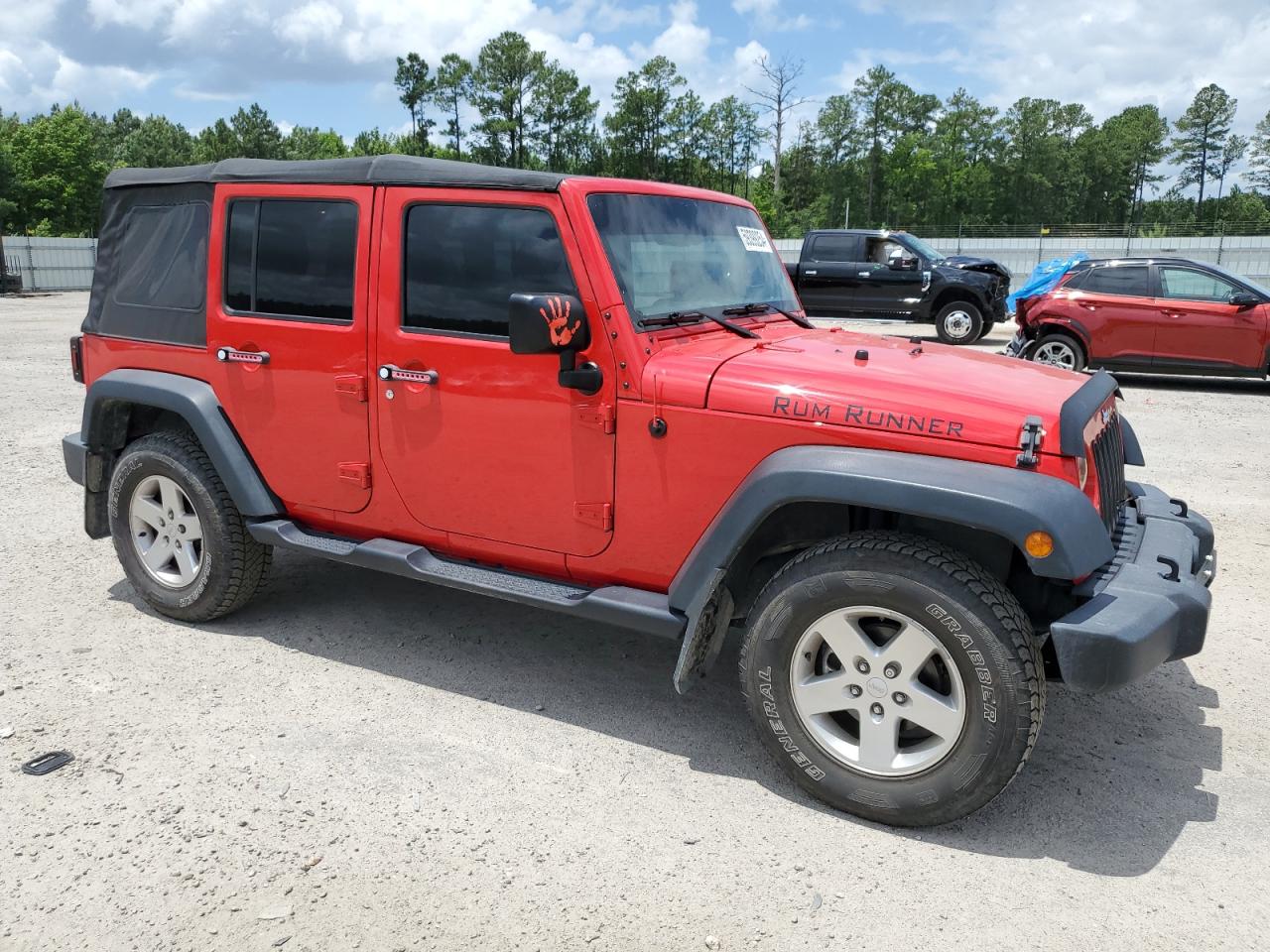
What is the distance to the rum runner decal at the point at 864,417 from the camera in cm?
305

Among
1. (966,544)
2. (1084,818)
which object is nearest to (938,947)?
(1084,818)

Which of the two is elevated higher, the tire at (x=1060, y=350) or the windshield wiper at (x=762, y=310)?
the windshield wiper at (x=762, y=310)

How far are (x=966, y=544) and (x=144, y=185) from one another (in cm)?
390

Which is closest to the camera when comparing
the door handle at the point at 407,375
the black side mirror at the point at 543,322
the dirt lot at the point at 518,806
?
the dirt lot at the point at 518,806

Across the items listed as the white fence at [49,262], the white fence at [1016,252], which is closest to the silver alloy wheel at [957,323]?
the white fence at [1016,252]

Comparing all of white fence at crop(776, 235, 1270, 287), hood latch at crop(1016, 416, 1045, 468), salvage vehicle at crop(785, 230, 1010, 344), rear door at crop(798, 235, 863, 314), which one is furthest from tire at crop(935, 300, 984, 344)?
hood latch at crop(1016, 416, 1045, 468)

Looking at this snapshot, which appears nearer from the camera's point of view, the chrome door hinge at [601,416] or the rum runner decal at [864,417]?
the rum runner decal at [864,417]

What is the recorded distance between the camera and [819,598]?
10.3ft

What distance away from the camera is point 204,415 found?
14.3ft

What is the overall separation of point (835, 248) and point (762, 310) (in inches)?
576

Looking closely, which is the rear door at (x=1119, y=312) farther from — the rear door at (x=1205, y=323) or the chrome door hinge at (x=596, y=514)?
the chrome door hinge at (x=596, y=514)

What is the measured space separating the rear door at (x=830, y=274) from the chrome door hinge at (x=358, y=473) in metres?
14.6

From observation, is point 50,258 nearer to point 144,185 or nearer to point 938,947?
point 144,185

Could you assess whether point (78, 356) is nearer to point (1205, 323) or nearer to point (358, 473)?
point (358, 473)
